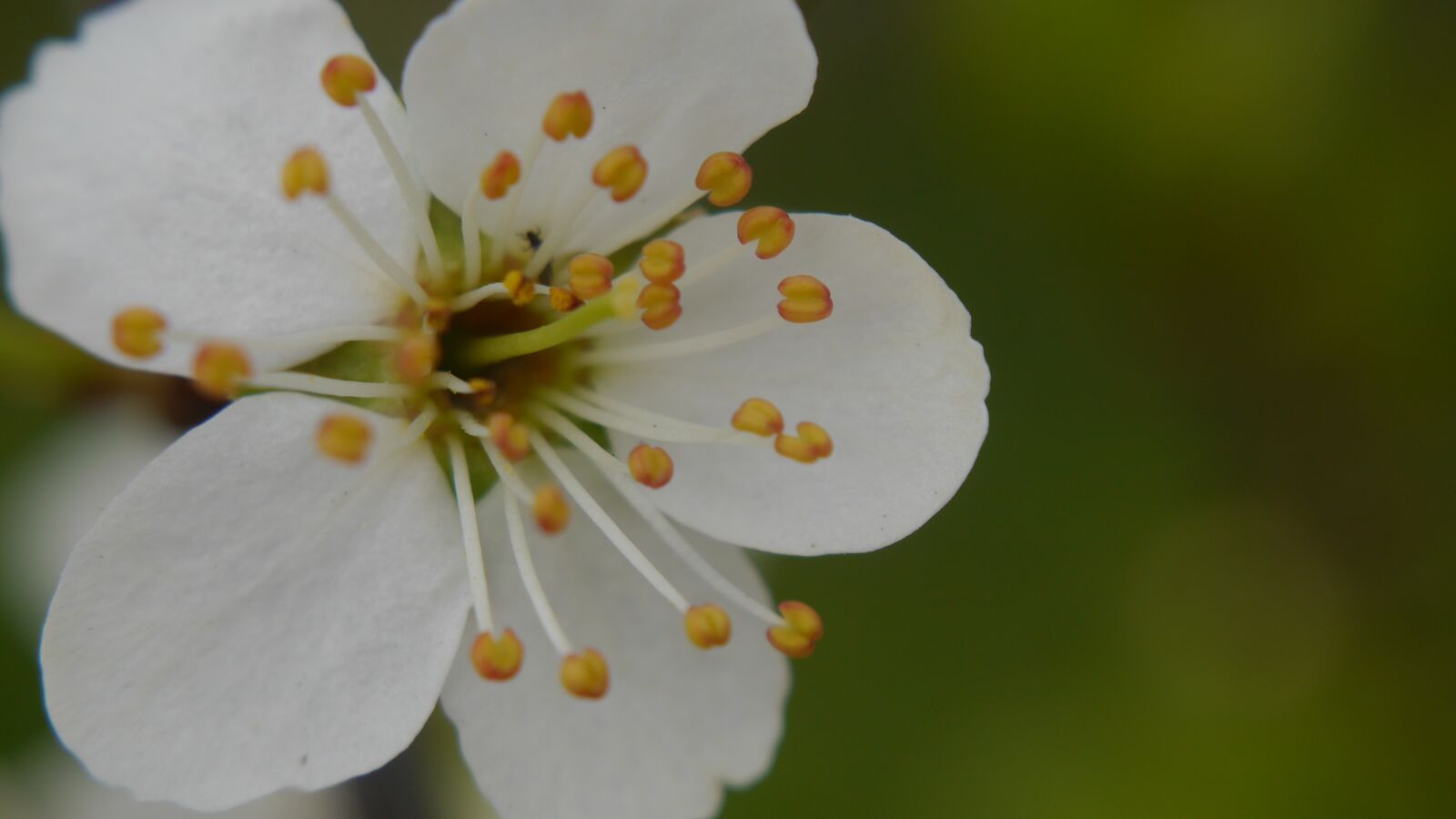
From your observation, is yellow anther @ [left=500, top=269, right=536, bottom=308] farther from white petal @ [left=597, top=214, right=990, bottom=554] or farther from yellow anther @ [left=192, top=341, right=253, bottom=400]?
yellow anther @ [left=192, top=341, right=253, bottom=400]

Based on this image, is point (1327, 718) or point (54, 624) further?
point (1327, 718)

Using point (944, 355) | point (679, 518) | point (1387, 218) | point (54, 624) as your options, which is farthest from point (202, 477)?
point (1387, 218)

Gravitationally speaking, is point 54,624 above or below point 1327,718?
above

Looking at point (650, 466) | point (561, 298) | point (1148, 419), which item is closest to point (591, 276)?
point (561, 298)

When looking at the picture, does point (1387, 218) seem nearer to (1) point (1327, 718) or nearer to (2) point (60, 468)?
(1) point (1327, 718)

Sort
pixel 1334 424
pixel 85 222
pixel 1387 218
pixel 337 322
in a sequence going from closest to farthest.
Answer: pixel 85 222 < pixel 337 322 < pixel 1387 218 < pixel 1334 424

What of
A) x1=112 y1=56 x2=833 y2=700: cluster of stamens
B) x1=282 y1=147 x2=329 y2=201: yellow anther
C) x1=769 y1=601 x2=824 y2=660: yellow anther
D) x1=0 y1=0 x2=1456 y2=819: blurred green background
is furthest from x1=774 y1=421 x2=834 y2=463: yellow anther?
x1=0 y1=0 x2=1456 y2=819: blurred green background

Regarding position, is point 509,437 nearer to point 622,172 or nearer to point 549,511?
point 549,511
